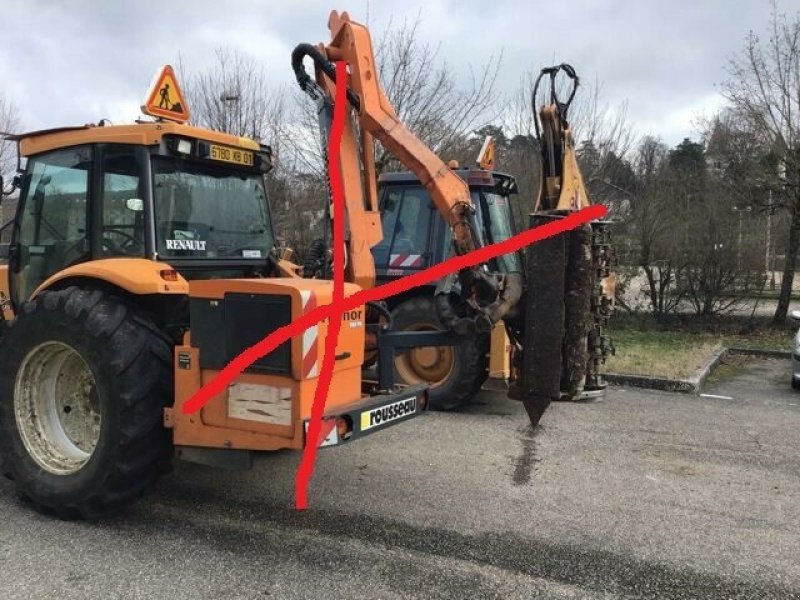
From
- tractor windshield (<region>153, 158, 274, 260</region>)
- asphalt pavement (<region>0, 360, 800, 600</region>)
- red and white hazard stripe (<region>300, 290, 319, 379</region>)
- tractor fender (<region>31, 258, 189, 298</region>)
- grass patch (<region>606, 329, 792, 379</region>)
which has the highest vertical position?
tractor windshield (<region>153, 158, 274, 260</region>)

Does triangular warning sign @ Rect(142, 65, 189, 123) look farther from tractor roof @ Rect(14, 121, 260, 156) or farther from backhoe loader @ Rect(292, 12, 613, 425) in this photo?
backhoe loader @ Rect(292, 12, 613, 425)

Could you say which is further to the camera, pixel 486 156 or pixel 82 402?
pixel 486 156

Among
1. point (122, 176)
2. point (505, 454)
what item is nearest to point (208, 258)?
point (122, 176)

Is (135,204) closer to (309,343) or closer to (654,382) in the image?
(309,343)

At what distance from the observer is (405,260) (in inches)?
289

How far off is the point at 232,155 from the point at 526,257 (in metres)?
2.22

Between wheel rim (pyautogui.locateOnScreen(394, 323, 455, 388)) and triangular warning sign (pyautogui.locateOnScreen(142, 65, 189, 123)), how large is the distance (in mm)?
3146

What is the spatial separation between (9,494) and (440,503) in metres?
2.83

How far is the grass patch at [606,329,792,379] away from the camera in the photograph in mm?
9164

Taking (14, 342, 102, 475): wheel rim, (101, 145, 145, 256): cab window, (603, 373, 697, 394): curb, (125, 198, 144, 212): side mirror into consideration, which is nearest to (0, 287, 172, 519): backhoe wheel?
(14, 342, 102, 475): wheel rim

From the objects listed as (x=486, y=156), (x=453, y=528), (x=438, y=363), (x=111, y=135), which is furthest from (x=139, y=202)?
(x=486, y=156)

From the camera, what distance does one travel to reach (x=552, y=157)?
14.9 ft

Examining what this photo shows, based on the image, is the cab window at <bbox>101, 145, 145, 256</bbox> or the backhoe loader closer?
the backhoe loader

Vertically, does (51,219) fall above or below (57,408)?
above
